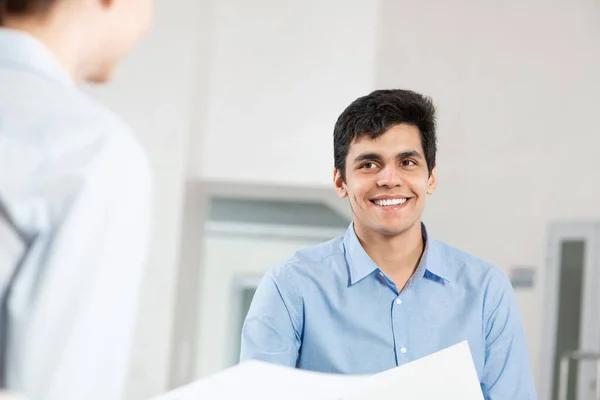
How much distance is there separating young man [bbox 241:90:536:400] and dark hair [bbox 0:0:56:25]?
80 cm

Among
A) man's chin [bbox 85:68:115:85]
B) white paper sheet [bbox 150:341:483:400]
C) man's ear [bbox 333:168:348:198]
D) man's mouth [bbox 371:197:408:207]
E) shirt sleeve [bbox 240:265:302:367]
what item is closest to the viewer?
man's chin [bbox 85:68:115:85]

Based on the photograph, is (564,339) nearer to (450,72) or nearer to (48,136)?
(450,72)

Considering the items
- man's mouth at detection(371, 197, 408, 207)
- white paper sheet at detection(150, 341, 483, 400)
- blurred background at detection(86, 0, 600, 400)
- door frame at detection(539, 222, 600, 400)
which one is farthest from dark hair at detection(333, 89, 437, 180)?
blurred background at detection(86, 0, 600, 400)

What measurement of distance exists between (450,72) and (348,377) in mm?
3565

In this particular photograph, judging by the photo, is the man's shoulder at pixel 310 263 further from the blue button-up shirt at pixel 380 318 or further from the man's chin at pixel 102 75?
the man's chin at pixel 102 75

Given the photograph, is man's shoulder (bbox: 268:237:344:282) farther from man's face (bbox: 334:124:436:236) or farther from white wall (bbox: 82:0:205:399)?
white wall (bbox: 82:0:205:399)

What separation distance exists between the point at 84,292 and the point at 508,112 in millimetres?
3840

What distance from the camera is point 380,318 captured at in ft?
4.65

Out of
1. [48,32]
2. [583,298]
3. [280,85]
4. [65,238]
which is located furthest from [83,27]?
[280,85]

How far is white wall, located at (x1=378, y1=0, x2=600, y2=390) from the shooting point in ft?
13.3

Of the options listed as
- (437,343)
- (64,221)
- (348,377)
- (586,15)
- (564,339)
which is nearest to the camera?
(64,221)

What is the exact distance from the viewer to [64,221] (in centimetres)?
51

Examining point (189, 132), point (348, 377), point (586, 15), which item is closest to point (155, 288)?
point (189, 132)

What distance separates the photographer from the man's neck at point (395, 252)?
148 centimetres
